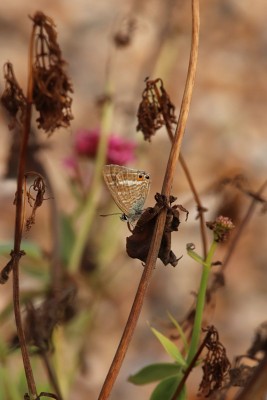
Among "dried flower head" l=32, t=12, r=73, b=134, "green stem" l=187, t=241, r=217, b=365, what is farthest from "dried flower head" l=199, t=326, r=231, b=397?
"dried flower head" l=32, t=12, r=73, b=134

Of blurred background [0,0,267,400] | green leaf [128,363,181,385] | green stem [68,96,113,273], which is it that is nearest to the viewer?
green leaf [128,363,181,385]

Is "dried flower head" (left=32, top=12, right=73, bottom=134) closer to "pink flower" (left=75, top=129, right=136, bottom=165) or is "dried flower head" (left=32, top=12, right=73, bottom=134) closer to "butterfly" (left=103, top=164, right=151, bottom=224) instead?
"butterfly" (left=103, top=164, right=151, bottom=224)

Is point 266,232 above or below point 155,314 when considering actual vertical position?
above

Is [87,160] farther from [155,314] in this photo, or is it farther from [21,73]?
[21,73]

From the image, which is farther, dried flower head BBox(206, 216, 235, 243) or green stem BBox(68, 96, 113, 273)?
green stem BBox(68, 96, 113, 273)

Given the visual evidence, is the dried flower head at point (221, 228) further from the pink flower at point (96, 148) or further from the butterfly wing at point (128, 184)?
the pink flower at point (96, 148)

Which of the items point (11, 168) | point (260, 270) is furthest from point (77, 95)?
point (11, 168)
